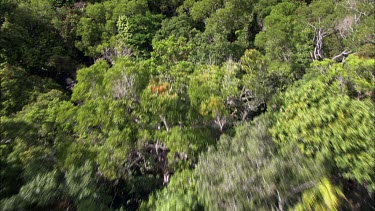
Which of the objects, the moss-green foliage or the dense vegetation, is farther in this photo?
the dense vegetation

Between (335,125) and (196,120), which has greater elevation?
(335,125)

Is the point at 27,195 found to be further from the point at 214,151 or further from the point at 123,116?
the point at 214,151

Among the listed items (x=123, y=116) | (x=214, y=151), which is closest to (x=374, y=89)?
(x=214, y=151)

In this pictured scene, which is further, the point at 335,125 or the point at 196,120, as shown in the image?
the point at 196,120

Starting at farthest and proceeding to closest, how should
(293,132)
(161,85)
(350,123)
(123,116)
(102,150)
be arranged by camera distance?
(161,85) < (123,116) < (102,150) < (293,132) < (350,123)

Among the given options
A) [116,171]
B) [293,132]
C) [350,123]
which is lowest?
[116,171]

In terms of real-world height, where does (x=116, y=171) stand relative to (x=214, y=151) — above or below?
below

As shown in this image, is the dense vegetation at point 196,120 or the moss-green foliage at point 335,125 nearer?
the moss-green foliage at point 335,125

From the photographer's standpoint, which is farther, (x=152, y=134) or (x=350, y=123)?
(x=152, y=134)
